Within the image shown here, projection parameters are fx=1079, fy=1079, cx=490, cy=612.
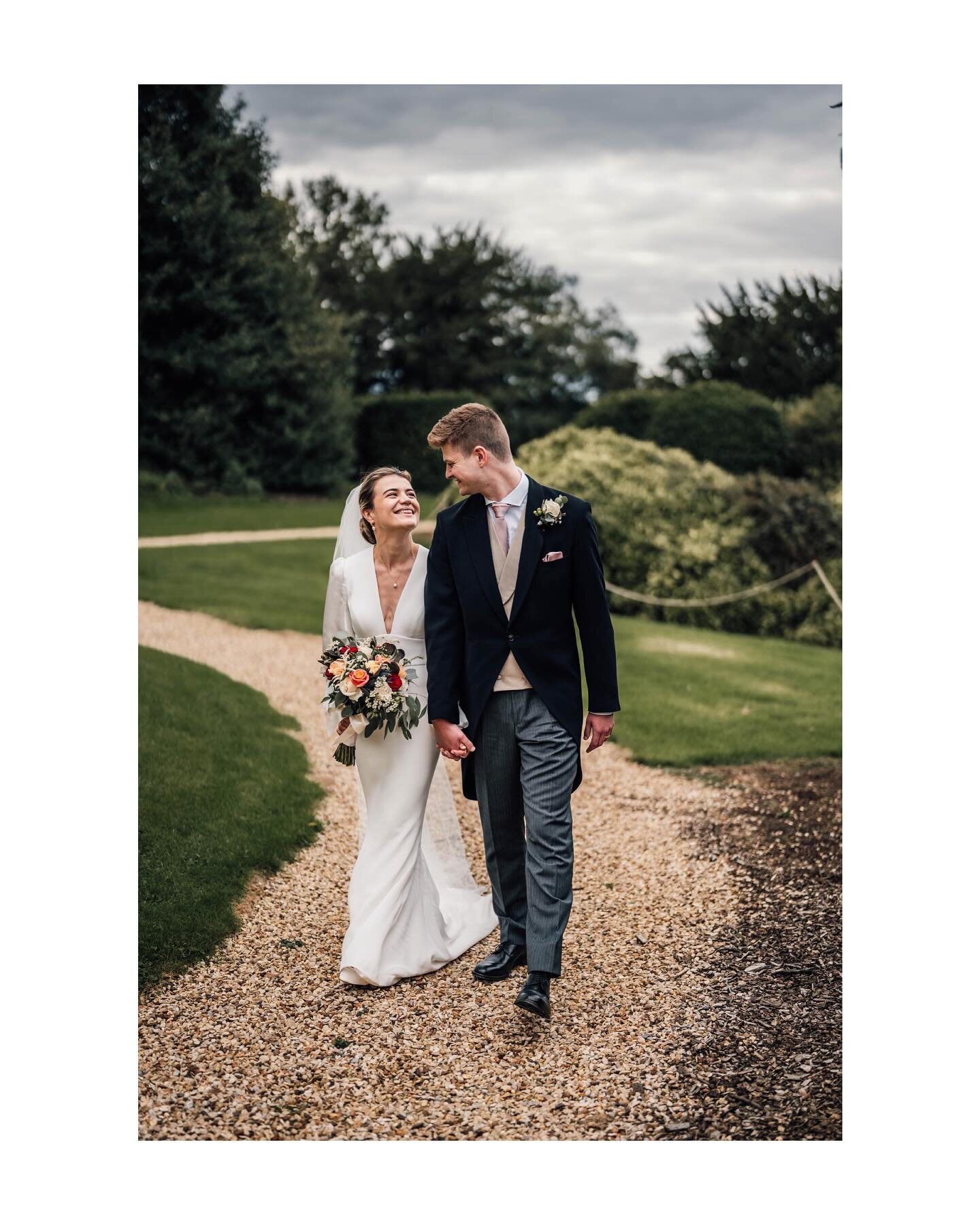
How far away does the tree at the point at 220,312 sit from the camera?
65.4 ft

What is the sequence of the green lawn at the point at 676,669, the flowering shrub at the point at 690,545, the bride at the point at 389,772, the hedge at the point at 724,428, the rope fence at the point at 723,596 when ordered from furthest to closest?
the hedge at the point at 724,428, the flowering shrub at the point at 690,545, the rope fence at the point at 723,596, the green lawn at the point at 676,669, the bride at the point at 389,772

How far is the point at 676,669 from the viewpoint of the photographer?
393 inches

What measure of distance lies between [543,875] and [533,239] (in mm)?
31982

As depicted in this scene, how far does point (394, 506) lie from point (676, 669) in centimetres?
640

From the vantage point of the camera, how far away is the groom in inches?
148

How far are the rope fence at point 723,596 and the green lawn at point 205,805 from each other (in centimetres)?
506

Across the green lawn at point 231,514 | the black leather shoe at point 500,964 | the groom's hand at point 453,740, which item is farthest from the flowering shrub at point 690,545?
the groom's hand at point 453,740

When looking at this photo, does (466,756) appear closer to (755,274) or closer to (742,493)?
(742,493)

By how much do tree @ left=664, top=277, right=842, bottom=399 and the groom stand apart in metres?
25.0

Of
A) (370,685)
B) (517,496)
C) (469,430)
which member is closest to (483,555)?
(517,496)

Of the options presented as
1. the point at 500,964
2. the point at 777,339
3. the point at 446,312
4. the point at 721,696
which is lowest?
the point at 500,964

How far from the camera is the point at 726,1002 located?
4.02m

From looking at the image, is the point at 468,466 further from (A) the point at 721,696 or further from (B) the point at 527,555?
(A) the point at 721,696

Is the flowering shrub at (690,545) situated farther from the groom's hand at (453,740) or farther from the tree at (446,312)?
the tree at (446,312)
